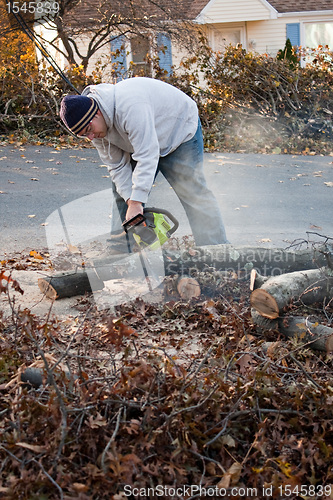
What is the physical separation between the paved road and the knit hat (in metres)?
2.00

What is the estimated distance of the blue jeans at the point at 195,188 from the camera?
13.3 ft

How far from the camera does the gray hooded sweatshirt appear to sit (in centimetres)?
348

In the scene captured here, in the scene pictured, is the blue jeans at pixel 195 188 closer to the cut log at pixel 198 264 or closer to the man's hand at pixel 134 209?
the cut log at pixel 198 264

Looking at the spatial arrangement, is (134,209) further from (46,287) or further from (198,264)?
(46,287)

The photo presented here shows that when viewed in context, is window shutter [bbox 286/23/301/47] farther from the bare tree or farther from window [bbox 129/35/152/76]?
the bare tree

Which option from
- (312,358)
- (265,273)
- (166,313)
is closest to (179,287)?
(166,313)

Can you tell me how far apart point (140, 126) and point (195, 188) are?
0.84 m

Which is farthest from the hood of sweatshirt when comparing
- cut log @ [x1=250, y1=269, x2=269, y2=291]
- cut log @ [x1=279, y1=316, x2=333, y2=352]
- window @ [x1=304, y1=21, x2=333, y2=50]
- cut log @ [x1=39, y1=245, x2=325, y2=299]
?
window @ [x1=304, y1=21, x2=333, y2=50]

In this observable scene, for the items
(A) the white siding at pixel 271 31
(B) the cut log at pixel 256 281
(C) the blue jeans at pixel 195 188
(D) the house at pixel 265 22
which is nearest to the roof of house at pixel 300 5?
→ (D) the house at pixel 265 22

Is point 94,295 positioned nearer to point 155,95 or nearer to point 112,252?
point 112,252

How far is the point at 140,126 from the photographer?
11.4 ft

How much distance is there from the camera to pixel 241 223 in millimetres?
5953

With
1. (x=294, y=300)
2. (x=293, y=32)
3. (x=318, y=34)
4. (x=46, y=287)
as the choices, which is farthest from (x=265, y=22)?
(x=294, y=300)

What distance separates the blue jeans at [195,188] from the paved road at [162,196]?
113 centimetres
